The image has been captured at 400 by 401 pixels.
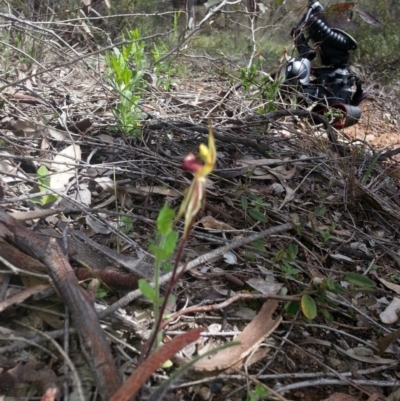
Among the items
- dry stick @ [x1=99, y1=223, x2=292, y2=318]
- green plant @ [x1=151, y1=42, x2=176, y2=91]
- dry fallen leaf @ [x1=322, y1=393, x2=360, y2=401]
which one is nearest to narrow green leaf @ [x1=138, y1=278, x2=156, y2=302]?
dry stick @ [x1=99, y1=223, x2=292, y2=318]

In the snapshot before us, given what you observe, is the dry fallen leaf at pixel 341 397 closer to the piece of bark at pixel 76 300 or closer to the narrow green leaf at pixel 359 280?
the narrow green leaf at pixel 359 280

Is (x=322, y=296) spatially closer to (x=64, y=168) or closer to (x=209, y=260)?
(x=209, y=260)

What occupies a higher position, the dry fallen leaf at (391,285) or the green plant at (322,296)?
the green plant at (322,296)

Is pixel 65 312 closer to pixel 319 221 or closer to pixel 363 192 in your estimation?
pixel 319 221

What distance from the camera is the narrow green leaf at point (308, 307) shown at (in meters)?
1.08

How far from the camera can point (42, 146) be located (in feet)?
5.46

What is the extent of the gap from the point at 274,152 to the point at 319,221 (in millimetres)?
487

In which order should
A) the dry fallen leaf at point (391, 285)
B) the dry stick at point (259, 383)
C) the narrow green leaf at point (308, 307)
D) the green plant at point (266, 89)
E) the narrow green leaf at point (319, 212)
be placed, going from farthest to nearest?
1. the green plant at point (266, 89)
2. the narrow green leaf at point (319, 212)
3. the dry fallen leaf at point (391, 285)
4. the narrow green leaf at point (308, 307)
5. the dry stick at point (259, 383)

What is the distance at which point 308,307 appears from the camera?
1.09 meters

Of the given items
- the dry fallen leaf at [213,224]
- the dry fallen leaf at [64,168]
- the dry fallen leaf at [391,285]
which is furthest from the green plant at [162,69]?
the dry fallen leaf at [391,285]

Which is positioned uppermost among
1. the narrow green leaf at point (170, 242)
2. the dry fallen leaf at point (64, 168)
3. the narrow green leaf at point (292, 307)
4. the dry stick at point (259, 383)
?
the narrow green leaf at point (170, 242)

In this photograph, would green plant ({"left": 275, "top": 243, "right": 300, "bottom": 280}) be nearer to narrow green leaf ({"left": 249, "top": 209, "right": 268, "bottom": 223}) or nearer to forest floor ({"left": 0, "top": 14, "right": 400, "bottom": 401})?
forest floor ({"left": 0, "top": 14, "right": 400, "bottom": 401})

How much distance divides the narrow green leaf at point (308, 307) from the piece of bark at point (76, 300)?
1.56 feet

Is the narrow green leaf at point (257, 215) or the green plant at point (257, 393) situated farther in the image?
the narrow green leaf at point (257, 215)
